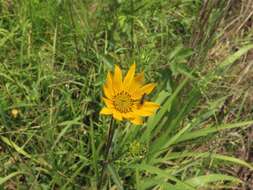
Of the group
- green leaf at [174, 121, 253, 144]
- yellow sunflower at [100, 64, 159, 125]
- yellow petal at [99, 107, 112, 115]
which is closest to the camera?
yellow petal at [99, 107, 112, 115]

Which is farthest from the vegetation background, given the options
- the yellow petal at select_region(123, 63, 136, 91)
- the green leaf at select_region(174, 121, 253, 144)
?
the yellow petal at select_region(123, 63, 136, 91)

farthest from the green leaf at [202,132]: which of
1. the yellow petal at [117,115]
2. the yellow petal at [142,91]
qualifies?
the yellow petal at [117,115]

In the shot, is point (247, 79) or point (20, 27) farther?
point (247, 79)

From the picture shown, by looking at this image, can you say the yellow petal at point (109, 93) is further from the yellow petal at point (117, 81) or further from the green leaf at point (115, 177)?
the green leaf at point (115, 177)

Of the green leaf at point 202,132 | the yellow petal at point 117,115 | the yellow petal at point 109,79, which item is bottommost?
the green leaf at point 202,132

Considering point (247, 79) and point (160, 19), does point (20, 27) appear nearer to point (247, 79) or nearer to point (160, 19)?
point (160, 19)

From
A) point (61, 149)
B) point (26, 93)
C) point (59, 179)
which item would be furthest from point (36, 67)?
point (59, 179)

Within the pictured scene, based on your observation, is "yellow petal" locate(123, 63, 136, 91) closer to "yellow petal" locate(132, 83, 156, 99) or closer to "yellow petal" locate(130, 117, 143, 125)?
"yellow petal" locate(132, 83, 156, 99)
